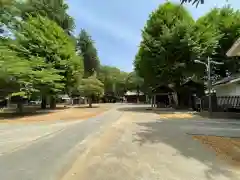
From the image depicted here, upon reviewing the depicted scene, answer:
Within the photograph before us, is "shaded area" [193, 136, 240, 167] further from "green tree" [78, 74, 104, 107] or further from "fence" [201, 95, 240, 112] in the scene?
"green tree" [78, 74, 104, 107]

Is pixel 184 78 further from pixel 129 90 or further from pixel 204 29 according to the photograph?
pixel 129 90

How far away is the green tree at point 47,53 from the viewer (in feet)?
90.5

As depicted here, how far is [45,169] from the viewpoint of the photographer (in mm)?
6031

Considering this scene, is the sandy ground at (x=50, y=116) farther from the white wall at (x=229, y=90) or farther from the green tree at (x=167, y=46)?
the white wall at (x=229, y=90)

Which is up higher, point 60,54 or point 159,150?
point 60,54

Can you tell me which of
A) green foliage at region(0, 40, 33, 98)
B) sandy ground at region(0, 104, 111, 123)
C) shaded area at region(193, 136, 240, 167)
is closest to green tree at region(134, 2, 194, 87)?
sandy ground at region(0, 104, 111, 123)

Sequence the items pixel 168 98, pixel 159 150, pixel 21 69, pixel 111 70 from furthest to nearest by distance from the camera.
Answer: pixel 111 70
pixel 168 98
pixel 21 69
pixel 159 150

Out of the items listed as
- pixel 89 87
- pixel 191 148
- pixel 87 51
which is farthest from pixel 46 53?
pixel 87 51

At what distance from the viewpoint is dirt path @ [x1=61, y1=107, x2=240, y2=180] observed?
5.43m

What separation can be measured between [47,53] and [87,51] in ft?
128

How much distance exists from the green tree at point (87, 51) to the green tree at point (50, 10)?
19528 mm

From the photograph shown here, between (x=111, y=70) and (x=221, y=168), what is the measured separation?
81.5 metres

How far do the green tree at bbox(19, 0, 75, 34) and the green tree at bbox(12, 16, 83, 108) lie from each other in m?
10.0

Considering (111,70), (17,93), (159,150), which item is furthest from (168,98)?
(111,70)
